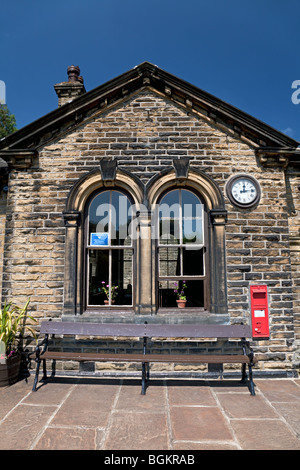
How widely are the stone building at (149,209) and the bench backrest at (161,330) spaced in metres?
0.33

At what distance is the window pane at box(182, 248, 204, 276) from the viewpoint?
207 inches

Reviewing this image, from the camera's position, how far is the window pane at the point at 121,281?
17.3 ft

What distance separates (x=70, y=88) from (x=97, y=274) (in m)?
4.38

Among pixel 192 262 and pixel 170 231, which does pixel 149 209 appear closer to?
pixel 170 231

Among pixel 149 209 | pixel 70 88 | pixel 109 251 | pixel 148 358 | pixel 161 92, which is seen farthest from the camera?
pixel 70 88

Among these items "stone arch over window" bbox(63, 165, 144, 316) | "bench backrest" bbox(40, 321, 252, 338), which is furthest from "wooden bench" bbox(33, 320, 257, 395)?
"stone arch over window" bbox(63, 165, 144, 316)

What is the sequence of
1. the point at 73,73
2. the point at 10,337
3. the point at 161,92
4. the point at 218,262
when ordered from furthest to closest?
the point at 73,73 → the point at 161,92 → the point at 218,262 → the point at 10,337

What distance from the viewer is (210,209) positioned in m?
5.21

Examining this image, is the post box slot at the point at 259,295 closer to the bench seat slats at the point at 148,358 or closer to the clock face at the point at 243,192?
the bench seat slats at the point at 148,358

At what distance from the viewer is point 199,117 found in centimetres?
546

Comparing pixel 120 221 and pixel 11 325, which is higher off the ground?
pixel 120 221

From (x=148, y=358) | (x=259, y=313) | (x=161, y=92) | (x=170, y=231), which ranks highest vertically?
(x=161, y=92)

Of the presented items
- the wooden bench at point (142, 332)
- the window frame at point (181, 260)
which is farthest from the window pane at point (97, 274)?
the window frame at point (181, 260)

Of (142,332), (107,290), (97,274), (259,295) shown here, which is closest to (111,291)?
(107,290)
